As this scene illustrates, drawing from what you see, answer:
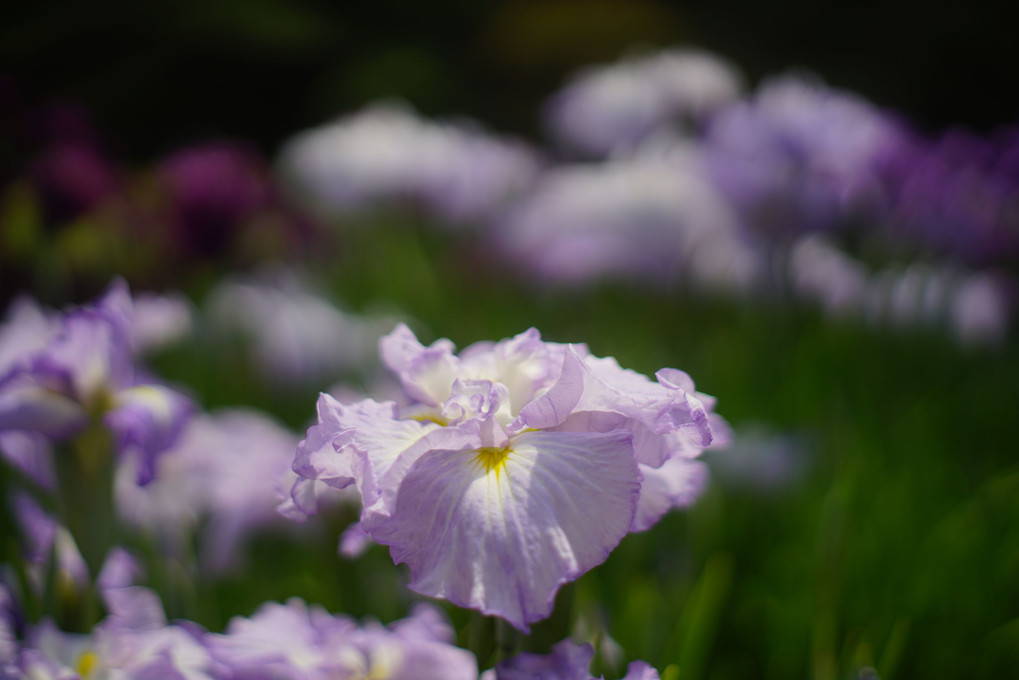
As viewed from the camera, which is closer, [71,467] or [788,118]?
[71,467]

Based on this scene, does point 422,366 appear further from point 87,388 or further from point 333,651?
point 87,388

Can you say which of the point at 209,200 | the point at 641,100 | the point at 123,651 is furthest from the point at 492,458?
the point at 641,100

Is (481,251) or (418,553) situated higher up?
(481,251)

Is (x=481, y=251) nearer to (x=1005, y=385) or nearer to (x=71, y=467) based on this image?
(x=1005, y=385)

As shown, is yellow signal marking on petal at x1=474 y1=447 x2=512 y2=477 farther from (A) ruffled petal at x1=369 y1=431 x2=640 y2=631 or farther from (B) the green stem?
(B) the green stem

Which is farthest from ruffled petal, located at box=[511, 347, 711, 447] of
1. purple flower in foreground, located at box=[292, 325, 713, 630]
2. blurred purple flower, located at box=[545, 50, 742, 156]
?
blurred purple flower, located at box=[545, 50, 742, 156]

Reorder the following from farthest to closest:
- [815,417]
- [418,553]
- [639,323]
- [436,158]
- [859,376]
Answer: [436,158]
[639,323]
[859,376]
[815,417]
[418,553]

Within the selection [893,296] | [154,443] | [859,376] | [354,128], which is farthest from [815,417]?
Answer: [354,128]

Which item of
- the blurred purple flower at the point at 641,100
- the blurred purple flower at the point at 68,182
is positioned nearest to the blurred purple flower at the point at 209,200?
the blurred purple flower at the point at 68,182
